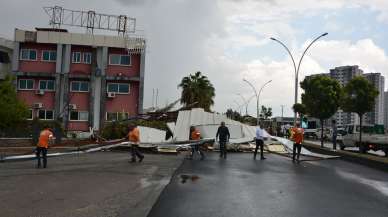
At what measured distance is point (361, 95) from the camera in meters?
27.3

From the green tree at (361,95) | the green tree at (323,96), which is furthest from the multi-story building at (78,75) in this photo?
the green tree at (361,95)

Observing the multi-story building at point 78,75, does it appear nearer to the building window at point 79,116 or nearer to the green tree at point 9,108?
the building window at point 79,116

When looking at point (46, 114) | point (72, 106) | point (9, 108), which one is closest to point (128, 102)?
point (72, 106)

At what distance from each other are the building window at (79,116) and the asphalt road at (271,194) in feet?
99.5

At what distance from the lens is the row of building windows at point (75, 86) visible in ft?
145

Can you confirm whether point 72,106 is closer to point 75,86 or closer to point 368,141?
point 75,86

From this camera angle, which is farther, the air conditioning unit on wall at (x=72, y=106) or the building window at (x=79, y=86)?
the building window at (x=79, y=86)

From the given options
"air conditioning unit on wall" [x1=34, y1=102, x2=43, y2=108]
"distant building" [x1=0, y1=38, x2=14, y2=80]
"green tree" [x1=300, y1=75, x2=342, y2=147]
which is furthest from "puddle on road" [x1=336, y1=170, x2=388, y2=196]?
"distant building" [x1=0, y1=38, x2=14, y2=80]

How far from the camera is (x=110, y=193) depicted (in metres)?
10.1

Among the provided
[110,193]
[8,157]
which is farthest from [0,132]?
[110,193]

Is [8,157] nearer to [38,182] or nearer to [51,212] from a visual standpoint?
[38,182]

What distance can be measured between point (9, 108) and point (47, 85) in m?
8.25

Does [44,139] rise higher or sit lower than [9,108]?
lower

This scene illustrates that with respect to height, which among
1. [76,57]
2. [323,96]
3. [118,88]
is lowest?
[323,96]
